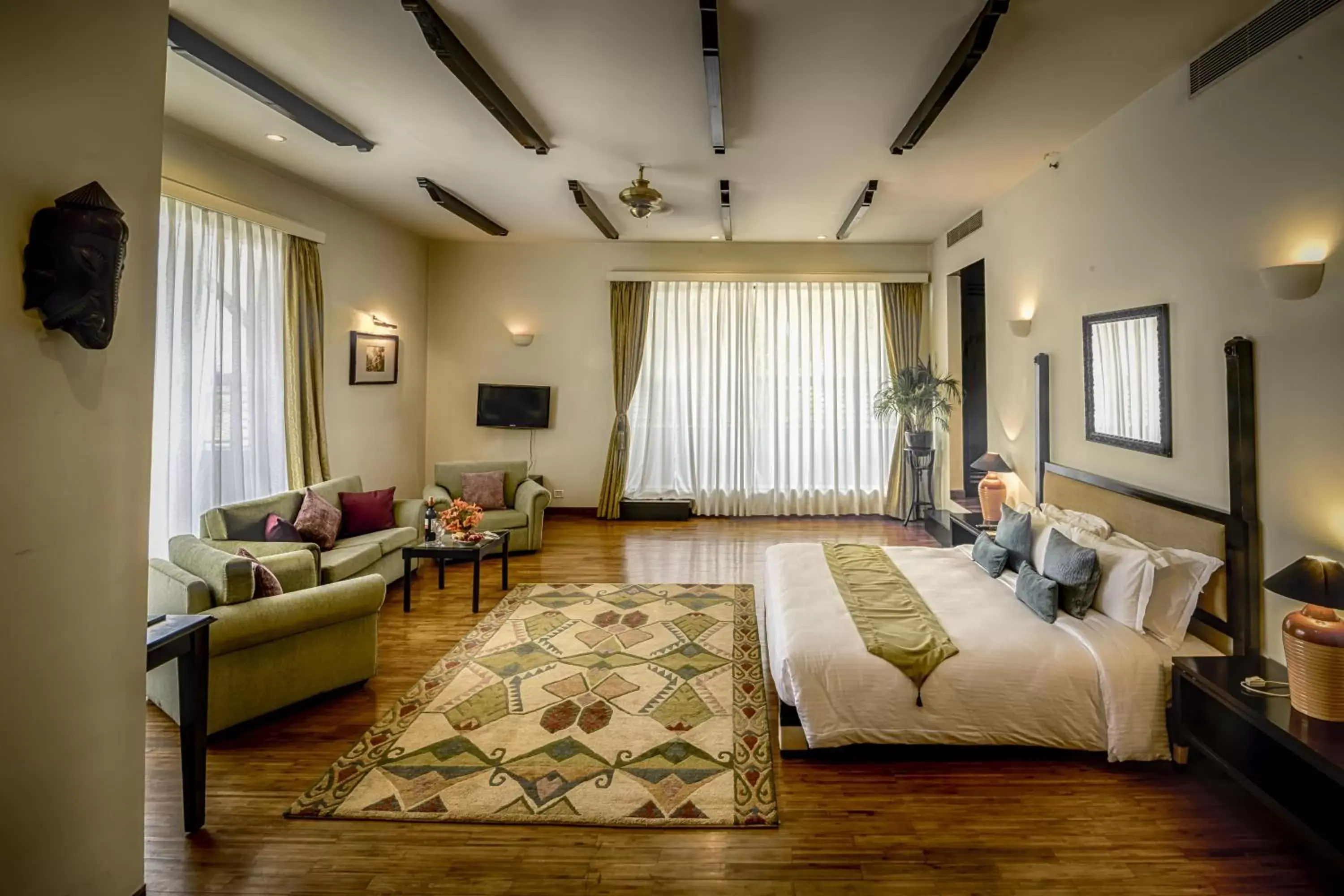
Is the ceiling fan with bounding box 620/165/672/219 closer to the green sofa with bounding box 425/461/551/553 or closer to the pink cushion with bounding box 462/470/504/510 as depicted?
the green sofa with bounding box 425/461/551/553

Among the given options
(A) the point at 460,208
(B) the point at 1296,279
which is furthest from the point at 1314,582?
(A) the point at 460,208

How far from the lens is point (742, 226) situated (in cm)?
645

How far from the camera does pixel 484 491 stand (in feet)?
19.6

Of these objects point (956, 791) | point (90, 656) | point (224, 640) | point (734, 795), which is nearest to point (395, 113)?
point (224, 640)

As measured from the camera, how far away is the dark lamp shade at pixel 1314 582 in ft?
6.59

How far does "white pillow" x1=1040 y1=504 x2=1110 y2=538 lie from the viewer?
3.51m

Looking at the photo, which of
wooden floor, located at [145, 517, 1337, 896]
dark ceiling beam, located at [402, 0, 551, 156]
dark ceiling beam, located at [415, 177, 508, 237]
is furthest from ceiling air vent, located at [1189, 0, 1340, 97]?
dark ceiling beam, located at [415, 177, 508, 237]

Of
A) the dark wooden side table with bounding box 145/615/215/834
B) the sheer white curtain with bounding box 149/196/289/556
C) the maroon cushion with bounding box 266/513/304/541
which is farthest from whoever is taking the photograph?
the maroon cushion with bounding box 266/513/304/541

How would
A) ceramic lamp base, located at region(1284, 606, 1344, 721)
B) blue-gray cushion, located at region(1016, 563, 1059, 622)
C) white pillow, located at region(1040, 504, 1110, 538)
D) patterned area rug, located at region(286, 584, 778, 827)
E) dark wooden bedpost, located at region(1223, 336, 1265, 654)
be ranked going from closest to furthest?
ceramic lamp base, located at region(1284, 606, 1344, 721)
patterned area rug, located at region(286, 584, 778, 827)
dark wooden bedpost, located at region(1223, 336, 1265, 654)
blue-gray cushion, located at region(1016, 563, 1059, 622)
white pillow, located at region(1040, 504, 1110, 538)

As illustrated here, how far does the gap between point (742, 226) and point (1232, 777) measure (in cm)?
567

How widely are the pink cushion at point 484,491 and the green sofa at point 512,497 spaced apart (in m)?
0.08

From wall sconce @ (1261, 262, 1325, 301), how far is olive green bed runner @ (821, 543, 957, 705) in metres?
1.96

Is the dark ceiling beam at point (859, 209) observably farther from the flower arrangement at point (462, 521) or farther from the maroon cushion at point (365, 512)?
the maroon cushion at point (365, 512)

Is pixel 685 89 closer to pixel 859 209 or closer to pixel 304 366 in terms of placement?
pixel 859 209
